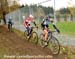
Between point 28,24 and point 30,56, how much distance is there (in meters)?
4.60

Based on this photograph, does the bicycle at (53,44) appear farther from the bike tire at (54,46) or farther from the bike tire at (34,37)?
the bike tire at (34,37)

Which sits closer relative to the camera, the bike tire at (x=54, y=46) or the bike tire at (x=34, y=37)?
the bike tire at (x=54, y=46)

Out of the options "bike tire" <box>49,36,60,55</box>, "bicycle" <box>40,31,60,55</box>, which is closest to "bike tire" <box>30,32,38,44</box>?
"bicycle" <box>40,31,60,55</box>

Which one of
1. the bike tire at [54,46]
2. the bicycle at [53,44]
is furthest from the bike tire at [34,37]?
the bike tire at [54,46]

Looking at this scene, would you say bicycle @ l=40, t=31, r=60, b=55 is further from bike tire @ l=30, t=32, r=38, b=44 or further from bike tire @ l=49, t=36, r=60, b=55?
bike tire @ l=30, t=32, r=38, b=44

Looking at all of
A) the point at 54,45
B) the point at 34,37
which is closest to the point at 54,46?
the point at 54,45

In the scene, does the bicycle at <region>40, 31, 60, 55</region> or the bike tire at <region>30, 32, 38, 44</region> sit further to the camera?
the bike tire at <region>30, 32, 38, 44</region>

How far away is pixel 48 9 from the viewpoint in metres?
15.3

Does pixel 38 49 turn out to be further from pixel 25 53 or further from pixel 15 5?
pixel 15 5

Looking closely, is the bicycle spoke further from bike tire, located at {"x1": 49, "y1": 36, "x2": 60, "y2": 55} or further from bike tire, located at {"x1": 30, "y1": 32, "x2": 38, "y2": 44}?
bike tire, located at {"x1": 30, "y1": 32, "x2": 38, "y2": 44}

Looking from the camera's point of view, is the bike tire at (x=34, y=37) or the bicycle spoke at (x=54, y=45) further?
the bike tire at (x=34, y=37)

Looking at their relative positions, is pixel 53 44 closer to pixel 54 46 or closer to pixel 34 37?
pixel 54 46

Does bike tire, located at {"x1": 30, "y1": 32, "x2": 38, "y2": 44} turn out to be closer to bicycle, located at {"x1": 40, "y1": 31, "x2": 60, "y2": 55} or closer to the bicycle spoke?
bicycle, located at {"x1": 40, "y1": 31, "x2": 60, "y2": 55}

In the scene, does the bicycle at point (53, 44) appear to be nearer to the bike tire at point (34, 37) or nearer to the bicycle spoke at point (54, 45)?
the bicycle spoke at point (54, 45)
